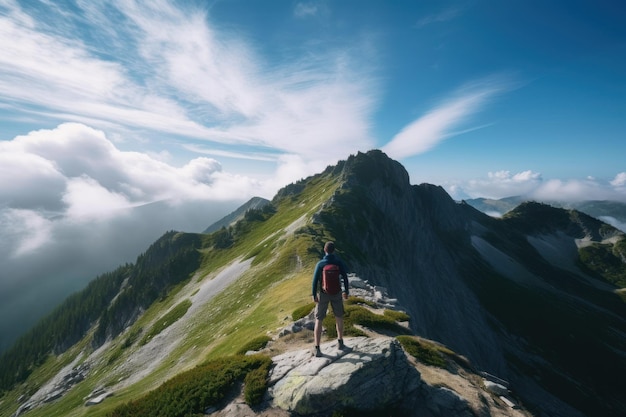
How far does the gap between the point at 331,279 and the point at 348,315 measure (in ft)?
28.9

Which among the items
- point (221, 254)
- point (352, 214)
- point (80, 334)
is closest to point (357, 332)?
point (352, 214)

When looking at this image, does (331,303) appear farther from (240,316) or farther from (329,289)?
(240,316)

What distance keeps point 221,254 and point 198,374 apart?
130 m

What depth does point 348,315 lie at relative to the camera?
23.7 meters

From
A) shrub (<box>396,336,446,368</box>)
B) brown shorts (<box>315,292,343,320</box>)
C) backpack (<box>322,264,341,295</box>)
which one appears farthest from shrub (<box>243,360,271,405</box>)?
shrub (<box>396,336,446,368</box>)

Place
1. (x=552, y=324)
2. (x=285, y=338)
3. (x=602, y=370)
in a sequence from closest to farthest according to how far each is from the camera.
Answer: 1. (x=285, y=338)
2. (x=602, y=370)
3. (x=552, y=324)

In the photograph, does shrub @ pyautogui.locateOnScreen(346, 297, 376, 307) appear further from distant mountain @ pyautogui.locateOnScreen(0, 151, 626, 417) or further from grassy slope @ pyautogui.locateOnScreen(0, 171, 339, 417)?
grassy slope @ pyautogui.locateOnScreen(0, 171, 339, 417)

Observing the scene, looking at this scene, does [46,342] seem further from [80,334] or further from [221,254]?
[221,254]

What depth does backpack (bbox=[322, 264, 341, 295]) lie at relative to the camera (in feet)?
53.0

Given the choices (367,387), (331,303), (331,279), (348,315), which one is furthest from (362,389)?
(348,315)

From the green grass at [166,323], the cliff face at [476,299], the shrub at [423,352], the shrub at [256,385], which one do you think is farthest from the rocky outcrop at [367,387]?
the green grass at [166,323]

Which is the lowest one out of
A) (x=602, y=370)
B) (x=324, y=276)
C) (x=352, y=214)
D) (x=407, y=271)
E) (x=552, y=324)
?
(x=602, y=370)

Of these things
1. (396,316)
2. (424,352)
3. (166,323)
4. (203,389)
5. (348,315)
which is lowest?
(166,323)

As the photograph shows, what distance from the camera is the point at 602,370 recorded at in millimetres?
116688
